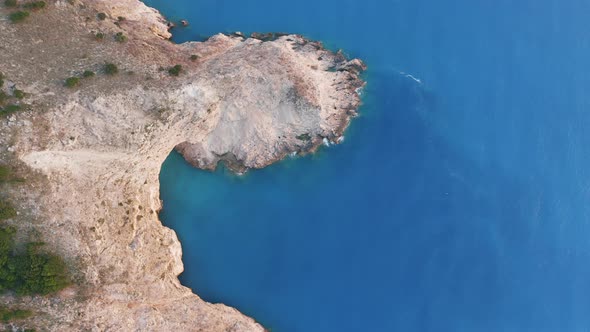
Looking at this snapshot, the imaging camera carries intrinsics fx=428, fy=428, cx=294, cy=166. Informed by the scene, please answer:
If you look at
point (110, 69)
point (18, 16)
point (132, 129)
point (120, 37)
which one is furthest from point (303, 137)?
point (18, 16)

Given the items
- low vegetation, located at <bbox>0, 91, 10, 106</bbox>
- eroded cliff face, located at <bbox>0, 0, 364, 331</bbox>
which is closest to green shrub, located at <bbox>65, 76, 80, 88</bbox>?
eroded cliff face, located at <bbox>0, 0, 364, 331</bbox>

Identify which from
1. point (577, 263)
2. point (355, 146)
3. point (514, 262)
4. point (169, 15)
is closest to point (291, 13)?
point (169, 15)

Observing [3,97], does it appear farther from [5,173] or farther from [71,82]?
[5,173]

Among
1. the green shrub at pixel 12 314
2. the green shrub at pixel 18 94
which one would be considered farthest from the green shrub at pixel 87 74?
the green shrub at pixel 12 314

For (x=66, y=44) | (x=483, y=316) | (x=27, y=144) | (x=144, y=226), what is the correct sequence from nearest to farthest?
(x=27, y=144), (x=66, y=44), (x=144, y=226), (x=483, y=316)

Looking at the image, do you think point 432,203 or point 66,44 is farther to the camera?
point 432,203

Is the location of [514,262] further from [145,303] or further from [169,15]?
[169,15]

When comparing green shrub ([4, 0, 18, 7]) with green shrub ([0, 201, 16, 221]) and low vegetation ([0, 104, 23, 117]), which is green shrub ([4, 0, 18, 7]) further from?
green shrub ([0, 201, 16, 221])
